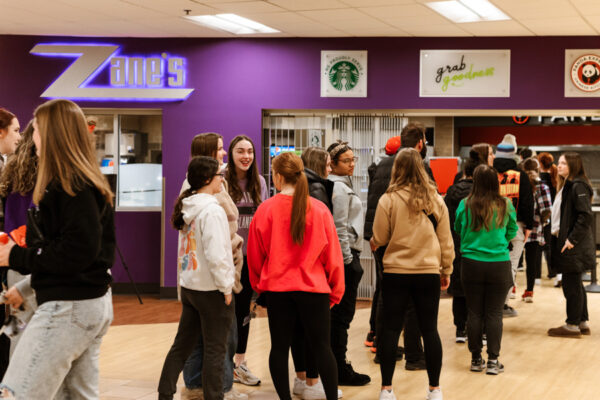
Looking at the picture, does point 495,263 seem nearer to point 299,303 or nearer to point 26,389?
point 299,303

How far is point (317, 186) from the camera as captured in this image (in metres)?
4.50

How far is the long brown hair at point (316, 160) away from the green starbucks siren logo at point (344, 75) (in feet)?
12.7

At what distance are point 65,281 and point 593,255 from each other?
536cm

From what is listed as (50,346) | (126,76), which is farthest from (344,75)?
(50,346)

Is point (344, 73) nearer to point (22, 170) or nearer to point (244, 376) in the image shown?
point (244, 376)

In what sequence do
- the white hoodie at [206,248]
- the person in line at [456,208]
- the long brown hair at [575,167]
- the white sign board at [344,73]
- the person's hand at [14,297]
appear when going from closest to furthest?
1. the person's hand at [14,297]
2. the white hoodie at [206,248]
3. the person in line at [456,208]
4. the long brown hair at [575,167]
5. the white sign board at [344,73]

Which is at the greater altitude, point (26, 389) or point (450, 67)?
point (450, 67)

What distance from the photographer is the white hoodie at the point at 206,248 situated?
12.5 feet

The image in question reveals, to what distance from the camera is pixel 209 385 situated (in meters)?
3.91

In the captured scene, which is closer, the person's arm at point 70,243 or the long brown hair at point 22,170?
the person's arm at point 70,243

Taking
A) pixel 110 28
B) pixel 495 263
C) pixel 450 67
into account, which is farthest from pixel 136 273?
pixel 495 263

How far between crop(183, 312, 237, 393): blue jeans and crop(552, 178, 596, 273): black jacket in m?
3.42

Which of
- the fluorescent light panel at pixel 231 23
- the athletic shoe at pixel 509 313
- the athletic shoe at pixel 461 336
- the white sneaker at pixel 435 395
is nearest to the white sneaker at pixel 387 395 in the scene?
the white sneaker at pixel 435 395

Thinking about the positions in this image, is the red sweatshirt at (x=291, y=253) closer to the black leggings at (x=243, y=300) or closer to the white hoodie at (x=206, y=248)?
the white hoodie at (x=206, y=248)
